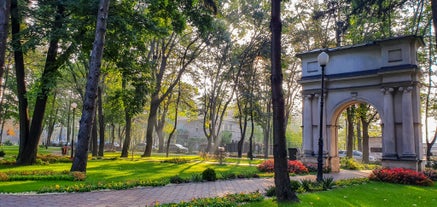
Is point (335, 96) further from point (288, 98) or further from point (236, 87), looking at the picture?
point (288, 98)

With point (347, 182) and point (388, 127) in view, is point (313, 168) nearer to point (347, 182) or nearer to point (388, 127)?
point (388, 127)

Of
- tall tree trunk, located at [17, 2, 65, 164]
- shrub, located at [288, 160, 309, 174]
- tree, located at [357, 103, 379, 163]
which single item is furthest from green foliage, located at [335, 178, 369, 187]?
tree, located at [357, 103, 379, 163]

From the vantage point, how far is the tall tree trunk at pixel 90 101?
12703 millimetres

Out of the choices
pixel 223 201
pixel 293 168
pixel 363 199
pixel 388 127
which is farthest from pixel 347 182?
pixel 223 201

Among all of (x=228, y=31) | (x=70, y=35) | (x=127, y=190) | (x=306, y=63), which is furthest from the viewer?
(x=228, y=31)

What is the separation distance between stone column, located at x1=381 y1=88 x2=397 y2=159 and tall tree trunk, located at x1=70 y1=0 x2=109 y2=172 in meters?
14.9

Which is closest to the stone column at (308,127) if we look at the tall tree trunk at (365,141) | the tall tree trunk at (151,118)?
the tall tree trunk at (365,141)

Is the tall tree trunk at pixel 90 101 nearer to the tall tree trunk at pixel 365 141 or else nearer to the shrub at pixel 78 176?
the shrub at pixel 78 176

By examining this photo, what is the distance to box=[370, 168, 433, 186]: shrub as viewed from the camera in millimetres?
13945

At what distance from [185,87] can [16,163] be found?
75.9 ft

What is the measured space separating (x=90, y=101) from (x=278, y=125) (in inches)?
329

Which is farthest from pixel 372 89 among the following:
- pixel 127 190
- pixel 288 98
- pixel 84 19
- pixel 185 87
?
pixel 185 87

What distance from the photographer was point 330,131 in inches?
770

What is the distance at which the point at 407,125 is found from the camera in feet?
54.2
